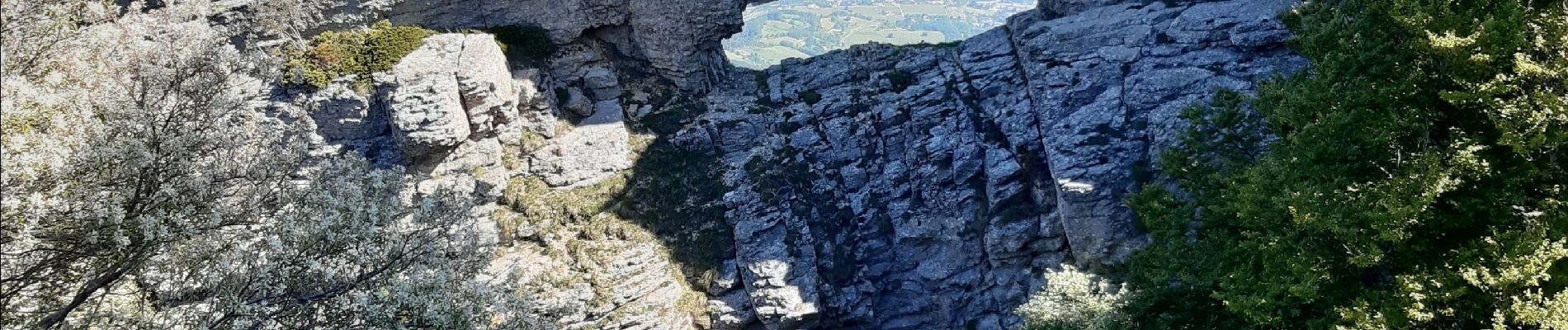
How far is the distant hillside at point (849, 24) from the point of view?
137125 millimetres

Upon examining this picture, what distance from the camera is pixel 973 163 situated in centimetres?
3422

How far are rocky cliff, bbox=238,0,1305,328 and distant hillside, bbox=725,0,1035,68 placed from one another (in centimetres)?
9177

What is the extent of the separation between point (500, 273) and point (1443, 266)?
26.5 meters

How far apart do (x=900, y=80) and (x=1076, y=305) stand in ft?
54.7

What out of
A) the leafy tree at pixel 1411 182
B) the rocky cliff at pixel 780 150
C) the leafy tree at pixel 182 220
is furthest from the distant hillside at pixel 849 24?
the leafy tree at pixel 182 220

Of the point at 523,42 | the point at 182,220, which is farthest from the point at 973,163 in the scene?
the point at 182,220

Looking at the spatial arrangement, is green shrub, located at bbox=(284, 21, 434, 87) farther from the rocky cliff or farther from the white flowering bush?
the white flowering bush

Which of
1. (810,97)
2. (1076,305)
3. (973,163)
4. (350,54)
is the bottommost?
(1076,305)

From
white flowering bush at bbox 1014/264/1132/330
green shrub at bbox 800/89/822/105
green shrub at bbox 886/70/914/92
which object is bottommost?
white flowering bush at bbox 1014/264/1132/330

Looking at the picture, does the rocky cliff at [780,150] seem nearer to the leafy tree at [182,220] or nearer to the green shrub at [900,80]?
the green shrub at [900,80]

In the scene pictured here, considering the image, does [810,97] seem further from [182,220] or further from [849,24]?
[849,24]

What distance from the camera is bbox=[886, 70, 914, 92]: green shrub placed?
3866 cm

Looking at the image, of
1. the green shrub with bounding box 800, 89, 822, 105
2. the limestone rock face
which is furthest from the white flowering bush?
the green shrub with bounding box 800, 89, 822, 105

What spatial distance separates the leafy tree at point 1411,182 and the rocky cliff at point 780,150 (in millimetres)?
9326
